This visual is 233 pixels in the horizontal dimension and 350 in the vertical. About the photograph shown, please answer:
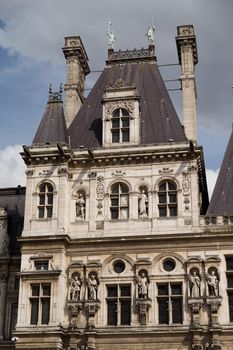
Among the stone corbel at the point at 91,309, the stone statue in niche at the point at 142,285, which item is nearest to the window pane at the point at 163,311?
the stone statue in niche at the point at 142,285

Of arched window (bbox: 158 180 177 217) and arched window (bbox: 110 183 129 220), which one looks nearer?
arched window (bbox: 158 180 177 217)

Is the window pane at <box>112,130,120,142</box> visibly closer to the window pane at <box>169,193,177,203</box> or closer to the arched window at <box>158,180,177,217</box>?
the arched window at <box>158,180,177,217</box>

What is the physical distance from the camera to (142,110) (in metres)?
41.4

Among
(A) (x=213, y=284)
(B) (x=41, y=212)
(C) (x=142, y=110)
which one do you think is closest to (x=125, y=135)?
(C) (x=142, y=110)

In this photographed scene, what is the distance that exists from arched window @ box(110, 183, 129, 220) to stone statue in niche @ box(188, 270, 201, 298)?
5.16 m

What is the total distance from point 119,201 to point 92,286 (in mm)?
5117

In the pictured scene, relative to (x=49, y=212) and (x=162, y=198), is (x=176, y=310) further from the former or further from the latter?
(x=49, y=212)

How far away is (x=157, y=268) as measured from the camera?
1400 inches

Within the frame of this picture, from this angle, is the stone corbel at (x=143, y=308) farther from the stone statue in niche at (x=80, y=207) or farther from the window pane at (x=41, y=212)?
the window pane at (x=41, y=212)

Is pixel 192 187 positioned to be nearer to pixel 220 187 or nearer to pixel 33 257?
pixel 220 187

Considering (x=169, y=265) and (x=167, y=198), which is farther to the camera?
(x=167, y=198)

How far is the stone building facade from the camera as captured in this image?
113 feet

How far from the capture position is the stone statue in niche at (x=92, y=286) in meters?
35.3

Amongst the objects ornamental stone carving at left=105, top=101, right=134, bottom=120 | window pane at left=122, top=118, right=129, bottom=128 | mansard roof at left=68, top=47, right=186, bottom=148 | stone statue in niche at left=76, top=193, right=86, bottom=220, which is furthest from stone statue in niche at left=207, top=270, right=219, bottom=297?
ornamental stone carving at left=105, top=101, right=134, bottom=120
